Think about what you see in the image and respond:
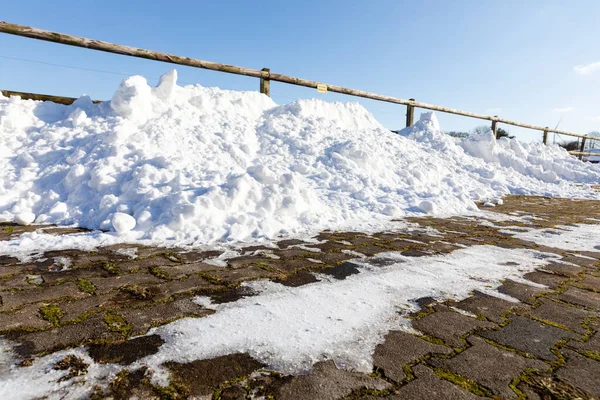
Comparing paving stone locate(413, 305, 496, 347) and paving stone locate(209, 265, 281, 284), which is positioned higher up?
paving stone locate(413, 305, 496, 347)

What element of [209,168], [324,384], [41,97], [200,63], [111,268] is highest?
[200,63]

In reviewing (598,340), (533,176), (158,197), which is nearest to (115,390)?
(598,340)

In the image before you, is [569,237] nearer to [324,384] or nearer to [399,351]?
[399,351]

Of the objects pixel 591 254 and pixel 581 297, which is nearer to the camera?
pixel 581 297

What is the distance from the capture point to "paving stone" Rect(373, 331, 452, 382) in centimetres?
152

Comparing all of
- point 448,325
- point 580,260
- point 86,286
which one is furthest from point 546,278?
point 86,286

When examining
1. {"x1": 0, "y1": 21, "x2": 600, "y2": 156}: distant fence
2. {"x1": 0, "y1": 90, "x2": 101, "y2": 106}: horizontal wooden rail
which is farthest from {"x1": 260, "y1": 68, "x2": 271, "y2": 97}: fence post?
{"x1": 0, "y1": 90, "x2": 101, "y2": 106}: horizontal wooden rail

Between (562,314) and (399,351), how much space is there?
3.99ft

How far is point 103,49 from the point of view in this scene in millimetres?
5840

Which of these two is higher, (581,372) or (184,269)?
(581,372)

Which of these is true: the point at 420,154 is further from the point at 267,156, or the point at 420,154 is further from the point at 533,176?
the point at 533,176

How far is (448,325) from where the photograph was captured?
1944 mm

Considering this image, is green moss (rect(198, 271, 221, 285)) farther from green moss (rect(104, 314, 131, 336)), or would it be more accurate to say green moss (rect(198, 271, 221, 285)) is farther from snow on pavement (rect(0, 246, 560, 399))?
green moss (rect(104, 314, 131, 336))

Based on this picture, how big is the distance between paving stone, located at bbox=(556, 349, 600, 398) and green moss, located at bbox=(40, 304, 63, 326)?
2421mm
